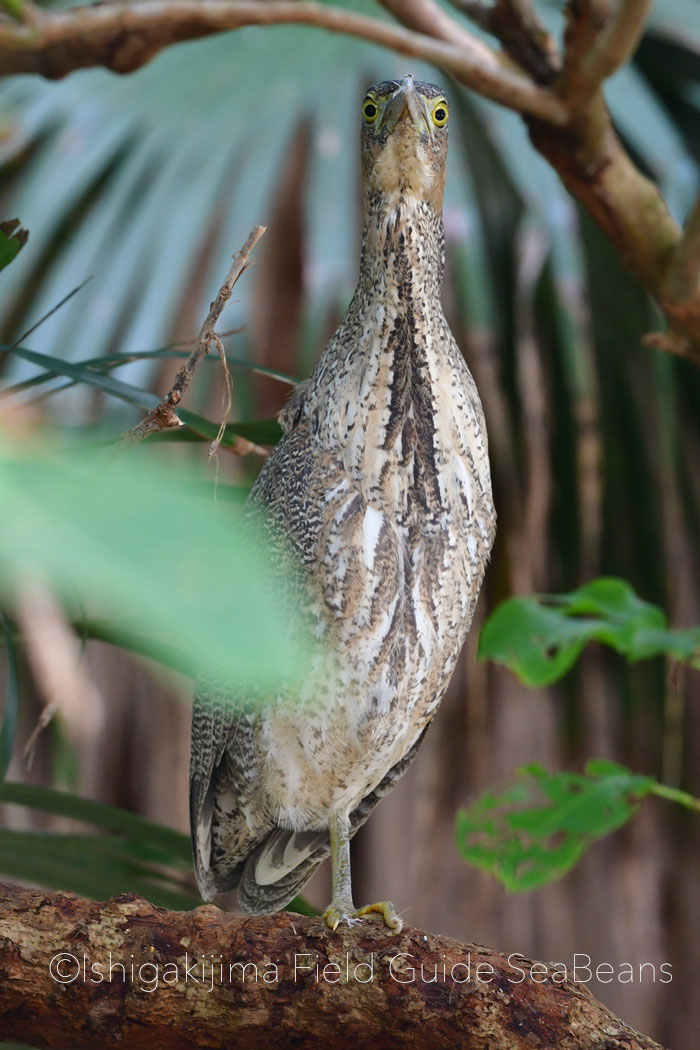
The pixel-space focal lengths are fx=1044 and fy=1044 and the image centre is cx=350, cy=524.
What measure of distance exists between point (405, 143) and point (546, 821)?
3.97 ft

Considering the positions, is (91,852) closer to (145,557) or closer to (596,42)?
(145,557)

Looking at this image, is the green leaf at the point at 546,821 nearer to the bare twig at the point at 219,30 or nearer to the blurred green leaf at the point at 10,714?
the blurred green leaf at the point at 10,714

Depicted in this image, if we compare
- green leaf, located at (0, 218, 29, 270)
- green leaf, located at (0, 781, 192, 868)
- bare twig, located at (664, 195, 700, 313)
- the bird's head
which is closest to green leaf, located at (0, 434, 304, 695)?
green leaf, located at (0, 218, 29, 270)

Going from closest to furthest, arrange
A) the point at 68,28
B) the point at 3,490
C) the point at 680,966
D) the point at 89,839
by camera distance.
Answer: the point at 3,490 < the point at 89,839 < the point at 68,28 < the point at 680,966

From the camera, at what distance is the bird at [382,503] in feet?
5.29

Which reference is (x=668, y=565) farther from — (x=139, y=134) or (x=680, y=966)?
(x=139, y=134)

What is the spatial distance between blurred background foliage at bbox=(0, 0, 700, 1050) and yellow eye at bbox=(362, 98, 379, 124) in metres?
1.07

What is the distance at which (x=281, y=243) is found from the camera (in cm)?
352

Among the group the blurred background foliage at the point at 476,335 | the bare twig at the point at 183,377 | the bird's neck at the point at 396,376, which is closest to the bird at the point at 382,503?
the bird's neck at the point at 396,376

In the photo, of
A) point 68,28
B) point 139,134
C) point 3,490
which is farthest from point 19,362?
point 3,490

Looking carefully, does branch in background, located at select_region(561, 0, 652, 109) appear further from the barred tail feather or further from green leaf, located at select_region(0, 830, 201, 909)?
green leaf, located at select_region(0, 830, 201, 909)

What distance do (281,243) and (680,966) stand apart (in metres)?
2.76

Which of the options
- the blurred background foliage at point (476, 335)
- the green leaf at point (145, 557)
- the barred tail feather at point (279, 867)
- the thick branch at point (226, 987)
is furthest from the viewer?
the blurred background foliage at point (476, 335)

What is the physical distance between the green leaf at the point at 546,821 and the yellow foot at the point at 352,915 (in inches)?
16.4
